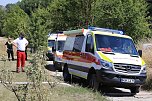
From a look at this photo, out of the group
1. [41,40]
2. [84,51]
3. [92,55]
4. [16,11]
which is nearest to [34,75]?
[92,55]

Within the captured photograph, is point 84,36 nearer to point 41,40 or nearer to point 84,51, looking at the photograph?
point 84,51

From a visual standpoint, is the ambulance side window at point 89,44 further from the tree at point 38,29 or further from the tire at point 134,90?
the tree at point 38,29

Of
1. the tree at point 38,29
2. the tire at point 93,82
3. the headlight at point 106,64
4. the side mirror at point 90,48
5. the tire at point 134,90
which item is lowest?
the tire at point 134,90

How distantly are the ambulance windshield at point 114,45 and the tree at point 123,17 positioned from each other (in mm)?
14758

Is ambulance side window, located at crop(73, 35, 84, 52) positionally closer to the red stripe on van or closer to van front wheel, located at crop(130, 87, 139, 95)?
the red stripe on van

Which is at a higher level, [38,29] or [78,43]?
[38,29]

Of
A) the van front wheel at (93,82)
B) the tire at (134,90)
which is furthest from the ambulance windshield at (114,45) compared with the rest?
the tire at (134,90)

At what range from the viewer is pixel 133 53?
12.6 metres

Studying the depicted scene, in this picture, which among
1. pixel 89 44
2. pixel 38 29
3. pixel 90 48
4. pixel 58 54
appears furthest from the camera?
pixel 38 29

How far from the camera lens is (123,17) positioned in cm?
2894

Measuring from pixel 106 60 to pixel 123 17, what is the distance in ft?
58.7

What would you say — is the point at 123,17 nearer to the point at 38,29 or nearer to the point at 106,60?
the point at 38,29

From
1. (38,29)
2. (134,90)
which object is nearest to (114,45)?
(134,90)

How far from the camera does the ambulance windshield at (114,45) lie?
12.4 meters
